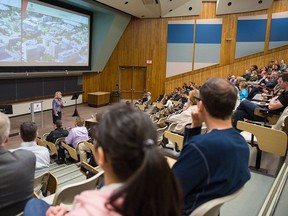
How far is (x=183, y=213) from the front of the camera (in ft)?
4.33

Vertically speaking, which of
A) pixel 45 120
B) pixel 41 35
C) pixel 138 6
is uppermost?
pixel 138 6

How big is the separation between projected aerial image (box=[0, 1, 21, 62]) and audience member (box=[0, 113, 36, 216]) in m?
7.95

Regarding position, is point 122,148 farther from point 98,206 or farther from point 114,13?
point 114,13

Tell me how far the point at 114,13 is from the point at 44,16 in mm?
3254

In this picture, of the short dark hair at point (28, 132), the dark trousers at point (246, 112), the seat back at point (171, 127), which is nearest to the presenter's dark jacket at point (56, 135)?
the seat back at point (171, 127)

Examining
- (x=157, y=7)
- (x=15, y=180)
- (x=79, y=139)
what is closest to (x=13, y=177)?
(x=15, y=180)

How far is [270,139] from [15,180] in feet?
8.49

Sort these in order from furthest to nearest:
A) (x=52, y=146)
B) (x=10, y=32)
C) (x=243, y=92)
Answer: (x=10, y=32) < (x=243, y=92) < (x=52, y=146)

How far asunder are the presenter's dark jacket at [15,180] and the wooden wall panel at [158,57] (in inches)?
463

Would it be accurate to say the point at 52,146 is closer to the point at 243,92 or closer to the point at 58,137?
the point at 58,137

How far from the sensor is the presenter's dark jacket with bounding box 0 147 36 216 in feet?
5.51

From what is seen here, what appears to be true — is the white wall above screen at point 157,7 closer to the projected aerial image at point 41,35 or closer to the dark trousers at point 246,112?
the projected aerial image at point 41,35

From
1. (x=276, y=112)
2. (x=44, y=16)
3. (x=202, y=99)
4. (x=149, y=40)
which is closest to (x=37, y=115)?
(x=44, y=16)

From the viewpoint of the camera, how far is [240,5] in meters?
11.8
